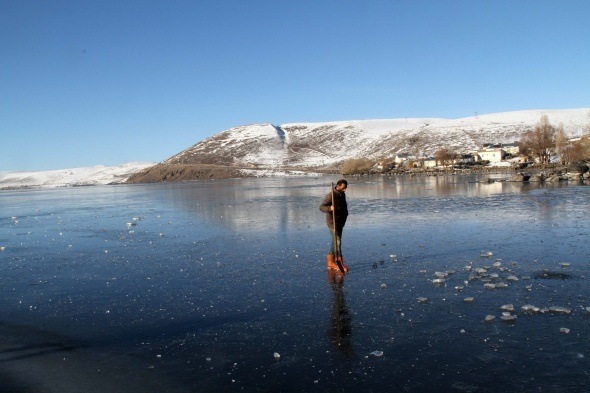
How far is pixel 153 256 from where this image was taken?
53.9ft

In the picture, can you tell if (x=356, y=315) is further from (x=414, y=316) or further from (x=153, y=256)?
(x=153, y=256)

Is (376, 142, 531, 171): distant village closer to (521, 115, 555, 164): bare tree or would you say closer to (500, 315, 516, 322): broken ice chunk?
(521, 115, 555, 164): bare tree

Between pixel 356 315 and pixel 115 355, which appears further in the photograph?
pixel 356 315

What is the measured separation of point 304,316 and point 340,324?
34.2 inches

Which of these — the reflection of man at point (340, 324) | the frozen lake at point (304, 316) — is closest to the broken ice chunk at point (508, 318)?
the frozen lake at point (304, 316)

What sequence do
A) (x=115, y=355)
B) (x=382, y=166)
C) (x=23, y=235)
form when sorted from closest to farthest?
(x=115, y=355)
(x=23, y=235)
(x=382, y=166)

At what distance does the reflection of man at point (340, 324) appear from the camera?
750cm

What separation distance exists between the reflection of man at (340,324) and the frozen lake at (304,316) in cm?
4

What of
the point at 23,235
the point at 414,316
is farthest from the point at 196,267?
the point at 23,235

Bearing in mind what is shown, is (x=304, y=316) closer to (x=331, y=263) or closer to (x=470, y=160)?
(x=331, y=263)

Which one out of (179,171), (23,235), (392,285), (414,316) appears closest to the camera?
(414,316)

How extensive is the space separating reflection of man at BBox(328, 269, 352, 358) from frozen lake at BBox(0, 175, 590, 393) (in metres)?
0.04

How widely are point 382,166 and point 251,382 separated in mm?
141783

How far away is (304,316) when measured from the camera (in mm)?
9039
